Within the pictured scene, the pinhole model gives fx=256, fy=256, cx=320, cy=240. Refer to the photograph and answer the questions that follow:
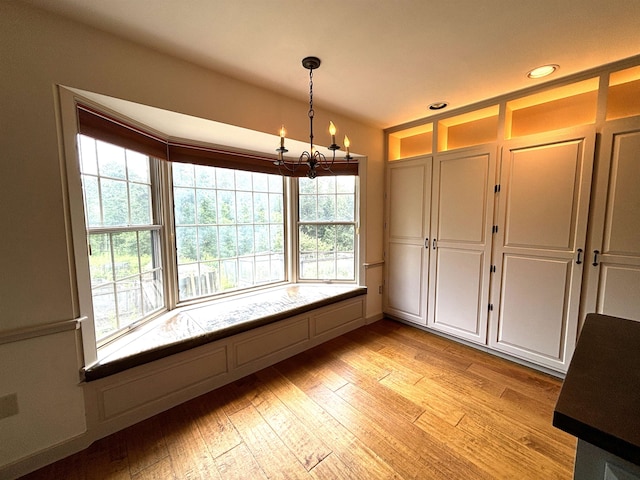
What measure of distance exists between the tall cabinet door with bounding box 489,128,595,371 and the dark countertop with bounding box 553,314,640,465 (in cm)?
130

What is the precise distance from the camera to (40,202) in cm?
→ 133

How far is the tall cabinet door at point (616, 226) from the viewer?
1.74 m

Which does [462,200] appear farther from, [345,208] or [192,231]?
[192,231]

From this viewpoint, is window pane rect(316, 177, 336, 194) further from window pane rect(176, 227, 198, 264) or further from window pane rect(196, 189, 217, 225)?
window pane rect(176, 227, 198, 264)

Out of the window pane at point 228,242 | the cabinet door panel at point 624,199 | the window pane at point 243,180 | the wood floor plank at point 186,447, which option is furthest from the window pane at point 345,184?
the wood floor plank at point 186,447

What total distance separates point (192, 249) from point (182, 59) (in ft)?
4.95

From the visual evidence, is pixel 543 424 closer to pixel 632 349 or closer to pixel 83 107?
pixel 632 349

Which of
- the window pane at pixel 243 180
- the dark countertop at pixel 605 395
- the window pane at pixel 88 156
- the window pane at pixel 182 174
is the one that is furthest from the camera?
the window pane at pixel 243 180

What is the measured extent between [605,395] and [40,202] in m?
2.34

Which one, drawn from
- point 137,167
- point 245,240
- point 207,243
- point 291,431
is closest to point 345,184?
point 245,240

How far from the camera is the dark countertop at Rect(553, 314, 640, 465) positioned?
0.52 meters

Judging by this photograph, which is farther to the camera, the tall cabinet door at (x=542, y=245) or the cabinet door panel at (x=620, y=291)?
the tall cabinet door at (x=542, y=245)

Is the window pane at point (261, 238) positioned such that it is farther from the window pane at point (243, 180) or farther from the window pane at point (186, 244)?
the window pane at point (186, 244)

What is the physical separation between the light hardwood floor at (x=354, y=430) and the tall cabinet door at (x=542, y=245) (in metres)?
0.34
